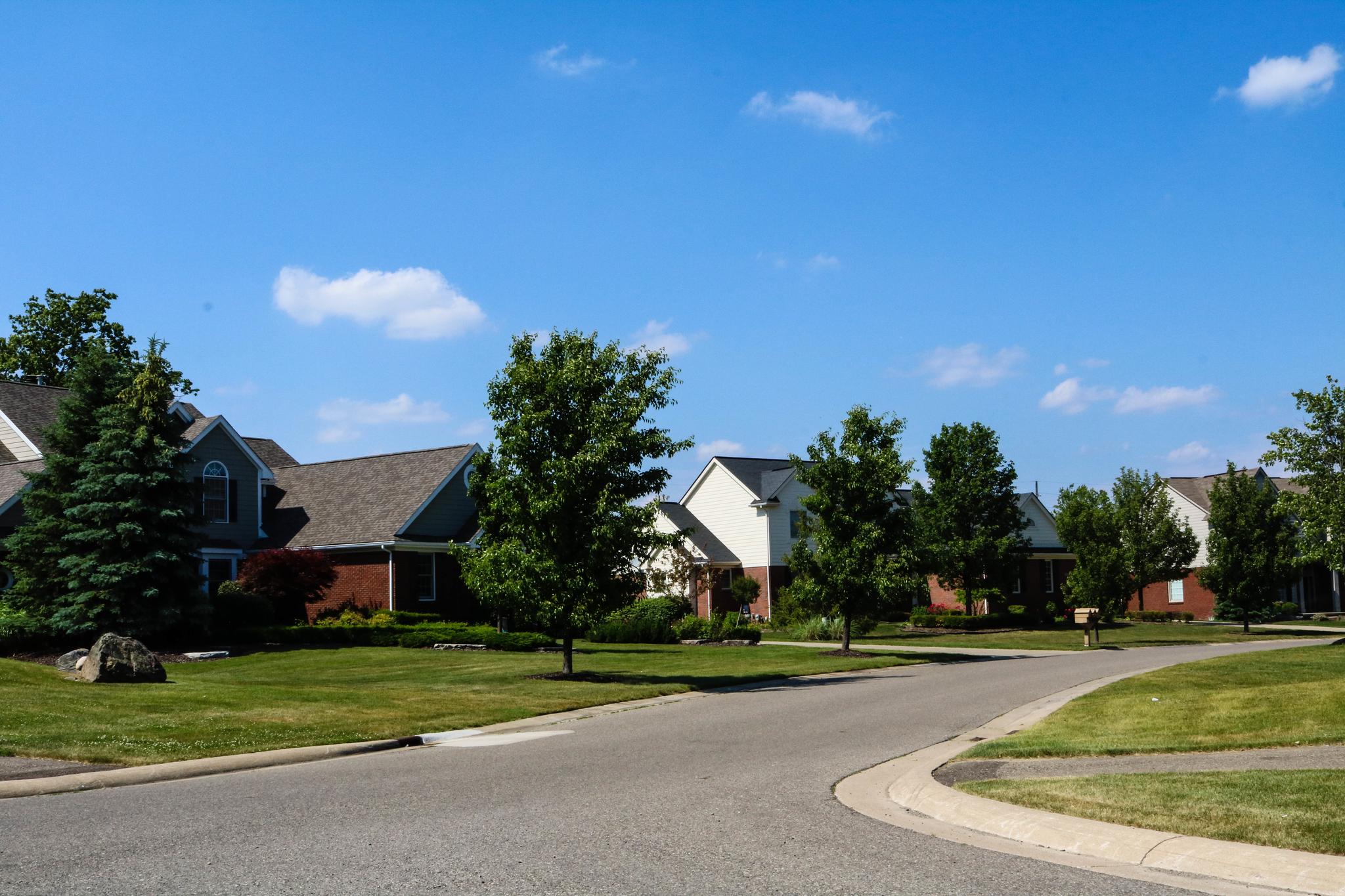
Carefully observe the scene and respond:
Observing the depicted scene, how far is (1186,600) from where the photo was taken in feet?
223

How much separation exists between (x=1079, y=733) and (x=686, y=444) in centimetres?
1185

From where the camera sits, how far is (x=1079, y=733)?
14312 millimetres

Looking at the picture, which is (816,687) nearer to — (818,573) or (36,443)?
(818,573)

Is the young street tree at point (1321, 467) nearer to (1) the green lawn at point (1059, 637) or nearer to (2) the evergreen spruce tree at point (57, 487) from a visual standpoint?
(1) the green lawn at point (1059, 637)

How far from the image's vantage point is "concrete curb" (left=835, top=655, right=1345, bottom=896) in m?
6.90

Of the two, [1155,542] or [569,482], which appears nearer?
[569,482]

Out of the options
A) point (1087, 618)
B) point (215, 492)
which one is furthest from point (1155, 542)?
point (215, 492)

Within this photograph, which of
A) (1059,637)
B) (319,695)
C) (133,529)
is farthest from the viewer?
(1059,637)

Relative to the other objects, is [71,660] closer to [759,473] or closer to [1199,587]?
[759,473]

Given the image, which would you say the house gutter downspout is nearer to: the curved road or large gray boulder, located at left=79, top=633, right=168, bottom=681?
large gray boulder, located at left=79, top=633, right=168, bottom=681

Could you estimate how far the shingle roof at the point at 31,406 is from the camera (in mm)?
38844

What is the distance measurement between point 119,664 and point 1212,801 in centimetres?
1889

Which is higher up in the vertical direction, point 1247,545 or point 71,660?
point 1247,545

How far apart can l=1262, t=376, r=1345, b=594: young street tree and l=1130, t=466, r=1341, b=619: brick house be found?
31631 mm
